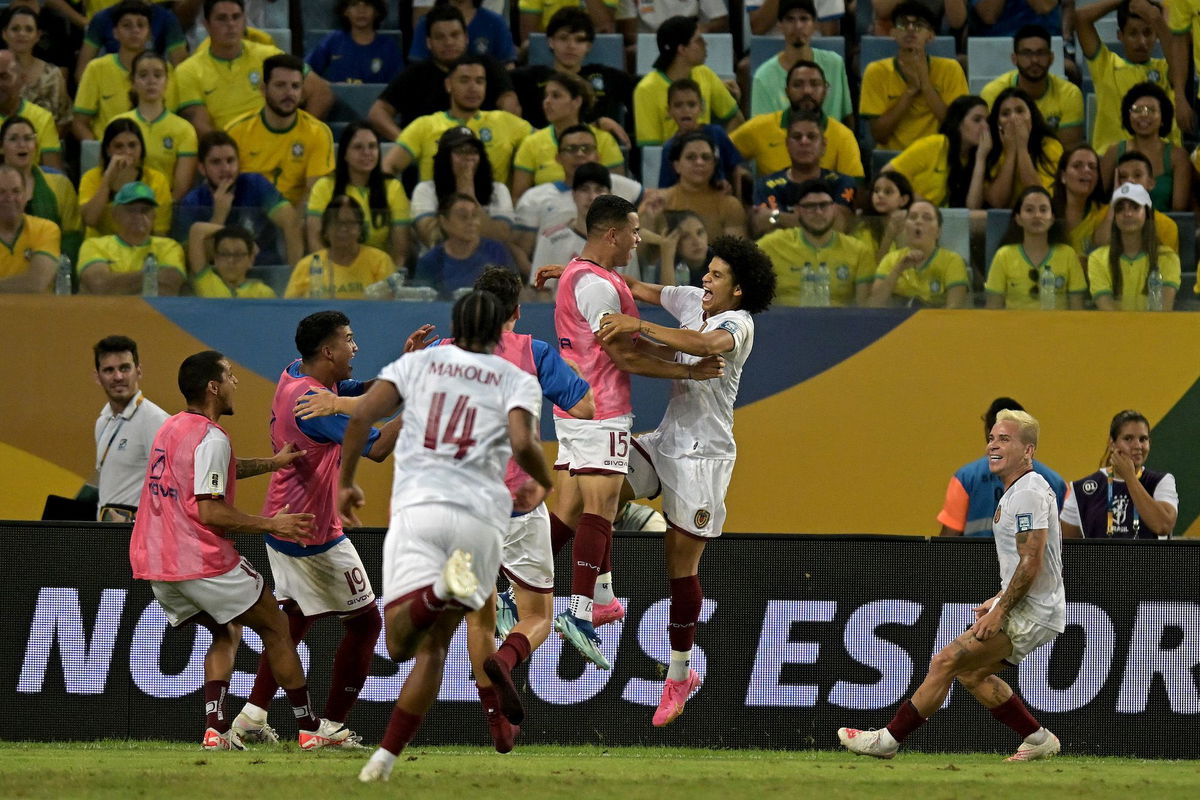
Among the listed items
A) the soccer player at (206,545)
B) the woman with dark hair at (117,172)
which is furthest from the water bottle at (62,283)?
the soccer player at (206,545)

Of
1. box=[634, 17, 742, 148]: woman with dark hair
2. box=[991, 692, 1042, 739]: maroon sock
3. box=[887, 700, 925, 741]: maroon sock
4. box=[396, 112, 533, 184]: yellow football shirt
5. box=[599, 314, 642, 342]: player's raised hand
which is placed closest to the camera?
box=[599, 314, 642, 342]: player's raised hand

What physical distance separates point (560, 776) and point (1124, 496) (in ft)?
16.2

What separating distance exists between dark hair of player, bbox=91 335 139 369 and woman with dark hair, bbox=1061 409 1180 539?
6115 mm

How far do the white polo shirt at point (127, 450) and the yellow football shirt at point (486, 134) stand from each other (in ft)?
10.5

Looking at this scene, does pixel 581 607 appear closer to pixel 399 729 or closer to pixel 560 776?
pixel 560 776

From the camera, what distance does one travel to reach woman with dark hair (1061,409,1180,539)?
10.2m

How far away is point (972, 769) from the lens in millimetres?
8328

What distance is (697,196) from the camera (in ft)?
37.9

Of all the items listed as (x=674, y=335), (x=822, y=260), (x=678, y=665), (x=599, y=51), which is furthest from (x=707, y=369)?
(x=599, y=51)

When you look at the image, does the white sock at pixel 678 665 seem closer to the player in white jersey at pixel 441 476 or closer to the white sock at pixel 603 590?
the white sock at pixel 603 590

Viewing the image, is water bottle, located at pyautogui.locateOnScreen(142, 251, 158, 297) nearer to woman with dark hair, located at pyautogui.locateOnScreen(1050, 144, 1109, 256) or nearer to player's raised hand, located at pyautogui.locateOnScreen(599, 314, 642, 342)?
player's raised hand, located at pyautogui.locateOnScreen(599, 314, 642, 342)

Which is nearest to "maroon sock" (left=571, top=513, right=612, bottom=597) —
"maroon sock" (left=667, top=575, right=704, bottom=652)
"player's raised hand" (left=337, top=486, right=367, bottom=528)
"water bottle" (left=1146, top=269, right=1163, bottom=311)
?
"maroon sock" (left=667, top=575, right=704, bottom=652)

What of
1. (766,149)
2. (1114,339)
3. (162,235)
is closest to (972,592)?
(1114,339)

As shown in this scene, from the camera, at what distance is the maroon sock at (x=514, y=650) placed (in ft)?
24.9
